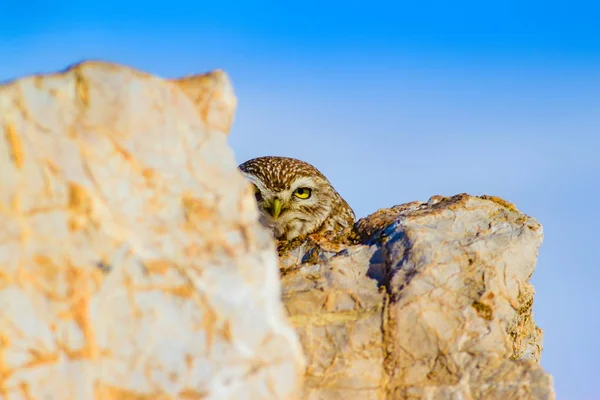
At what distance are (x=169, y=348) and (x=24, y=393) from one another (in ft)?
1.75

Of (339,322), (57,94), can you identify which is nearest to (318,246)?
(339,322)

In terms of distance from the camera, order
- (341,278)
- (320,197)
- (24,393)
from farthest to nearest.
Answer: (320,197) → (341,278) → (24,393)

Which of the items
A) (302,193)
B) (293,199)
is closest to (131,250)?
(293,199)

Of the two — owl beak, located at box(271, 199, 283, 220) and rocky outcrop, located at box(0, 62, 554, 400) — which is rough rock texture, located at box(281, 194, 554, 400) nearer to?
rocky outcrop, located at box(0, 62, 554, 400)

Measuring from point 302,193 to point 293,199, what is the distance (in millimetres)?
176

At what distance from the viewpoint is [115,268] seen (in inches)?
104

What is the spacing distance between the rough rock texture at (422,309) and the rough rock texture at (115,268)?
120 cm

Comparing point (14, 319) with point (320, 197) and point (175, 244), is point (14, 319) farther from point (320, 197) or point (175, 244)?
point (320, 197)

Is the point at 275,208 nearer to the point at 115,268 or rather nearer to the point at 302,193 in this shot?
the point at 302,193

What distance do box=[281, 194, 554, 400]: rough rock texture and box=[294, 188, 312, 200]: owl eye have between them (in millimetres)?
2920

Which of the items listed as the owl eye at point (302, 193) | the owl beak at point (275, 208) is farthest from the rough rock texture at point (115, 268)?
the owl eye at point (302, 193)

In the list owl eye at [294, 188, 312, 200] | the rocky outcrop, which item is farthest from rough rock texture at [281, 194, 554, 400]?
owl eye at [294, 188, 312, 200]

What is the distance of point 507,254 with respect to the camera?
4512 mm

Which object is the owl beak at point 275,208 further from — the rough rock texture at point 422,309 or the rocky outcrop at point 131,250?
the rocky outcrop at point 131,250
